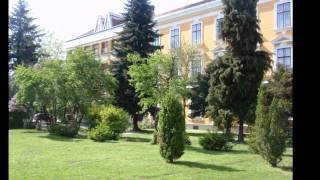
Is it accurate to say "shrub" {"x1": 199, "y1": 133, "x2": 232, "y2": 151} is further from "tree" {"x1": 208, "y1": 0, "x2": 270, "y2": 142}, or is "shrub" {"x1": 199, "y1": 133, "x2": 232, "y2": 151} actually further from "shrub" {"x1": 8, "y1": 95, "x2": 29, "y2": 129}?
"shrub" {"x1": 8, "y1": 95, "x2": 29, "y2": 129}

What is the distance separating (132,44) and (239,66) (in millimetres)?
9727

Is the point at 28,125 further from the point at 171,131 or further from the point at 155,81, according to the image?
the point at 171,131

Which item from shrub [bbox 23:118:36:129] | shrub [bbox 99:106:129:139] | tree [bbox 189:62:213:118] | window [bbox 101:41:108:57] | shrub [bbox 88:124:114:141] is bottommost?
shrub [bbox 23:118:36:129]

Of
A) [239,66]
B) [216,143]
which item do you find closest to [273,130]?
[216,143]

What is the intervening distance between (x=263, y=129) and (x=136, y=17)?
18519 mm

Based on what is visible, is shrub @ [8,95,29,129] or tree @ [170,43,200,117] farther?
shrub @ [8,95,29,129]

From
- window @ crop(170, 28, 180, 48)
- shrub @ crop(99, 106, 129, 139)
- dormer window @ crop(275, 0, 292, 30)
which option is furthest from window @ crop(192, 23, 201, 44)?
shrub @ crop(99, 106, 129, 139)

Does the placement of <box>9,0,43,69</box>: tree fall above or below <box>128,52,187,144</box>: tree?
above

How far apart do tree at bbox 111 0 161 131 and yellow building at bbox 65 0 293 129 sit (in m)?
5.09

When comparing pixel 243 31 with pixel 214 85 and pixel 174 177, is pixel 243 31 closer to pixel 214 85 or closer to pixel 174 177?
pixel 214 85

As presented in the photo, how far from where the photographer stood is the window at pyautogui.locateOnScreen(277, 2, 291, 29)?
2670 cm

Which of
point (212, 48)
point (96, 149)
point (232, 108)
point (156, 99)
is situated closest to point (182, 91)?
point (156, 99)

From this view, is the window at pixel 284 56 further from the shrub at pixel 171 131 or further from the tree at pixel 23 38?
the tree at pixel 23 38

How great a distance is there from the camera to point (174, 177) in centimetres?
909
